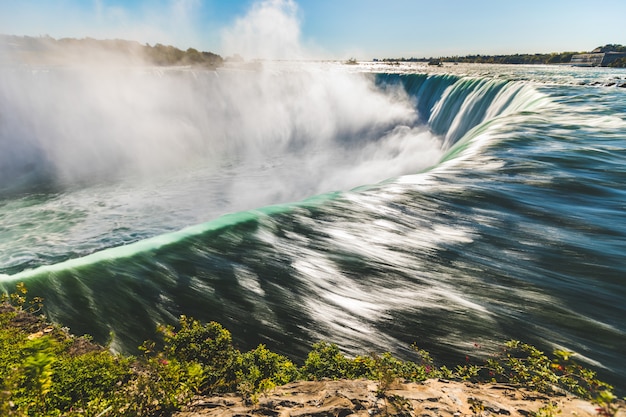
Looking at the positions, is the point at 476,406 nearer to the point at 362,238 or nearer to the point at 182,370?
the point at 182,370

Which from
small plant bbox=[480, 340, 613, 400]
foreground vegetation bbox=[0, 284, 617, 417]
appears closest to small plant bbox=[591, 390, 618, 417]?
foreground vegetation bbox=[0, 284, 617, 417]

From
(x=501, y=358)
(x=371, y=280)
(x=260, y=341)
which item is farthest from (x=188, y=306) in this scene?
(x=501, y=358)

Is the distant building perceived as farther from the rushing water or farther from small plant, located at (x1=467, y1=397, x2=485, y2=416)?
small plant, located at (x1=467, y1=397, x2=485, y2=416)

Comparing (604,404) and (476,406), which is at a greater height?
(604,404)

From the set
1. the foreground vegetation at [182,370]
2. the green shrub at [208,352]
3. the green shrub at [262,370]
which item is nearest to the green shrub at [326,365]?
the foreground vegetation at [182,370]

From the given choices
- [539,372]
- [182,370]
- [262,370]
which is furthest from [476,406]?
[182,370]

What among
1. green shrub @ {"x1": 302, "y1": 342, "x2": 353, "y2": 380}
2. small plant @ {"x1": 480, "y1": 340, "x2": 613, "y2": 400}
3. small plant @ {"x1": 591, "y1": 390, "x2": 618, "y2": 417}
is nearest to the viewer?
small plant @ {"x1": 591, "y1": 390, "x2": 618, "y2": 417}
